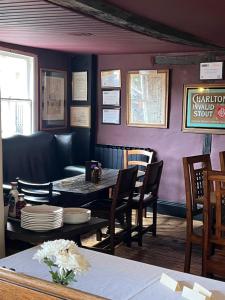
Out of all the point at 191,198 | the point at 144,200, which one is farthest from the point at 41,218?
the point at 144,200

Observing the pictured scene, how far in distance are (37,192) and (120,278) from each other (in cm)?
248

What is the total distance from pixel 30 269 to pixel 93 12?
1965 mm

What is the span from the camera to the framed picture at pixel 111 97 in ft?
19.3

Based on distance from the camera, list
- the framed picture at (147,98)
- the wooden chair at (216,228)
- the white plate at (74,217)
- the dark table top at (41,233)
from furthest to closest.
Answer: the framed picture at (147,98)
the wooden chair at (216,228)
the white plate at (74,217)
the dark table top at (41,233)

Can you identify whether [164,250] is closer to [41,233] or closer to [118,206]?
[118,206]

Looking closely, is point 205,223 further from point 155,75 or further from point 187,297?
point 155,75

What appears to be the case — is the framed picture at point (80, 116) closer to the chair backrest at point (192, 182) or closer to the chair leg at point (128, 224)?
the chair leg at point (128, 224)

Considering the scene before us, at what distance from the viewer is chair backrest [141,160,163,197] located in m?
4.05

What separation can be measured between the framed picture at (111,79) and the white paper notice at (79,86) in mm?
275

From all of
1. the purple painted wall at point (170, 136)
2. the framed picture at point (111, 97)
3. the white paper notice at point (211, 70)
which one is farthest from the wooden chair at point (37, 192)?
the white paper notice at point (211, 70)

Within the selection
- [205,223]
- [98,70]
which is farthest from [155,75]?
[205,223]

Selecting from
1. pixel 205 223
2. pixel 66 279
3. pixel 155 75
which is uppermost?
pixel 155 75

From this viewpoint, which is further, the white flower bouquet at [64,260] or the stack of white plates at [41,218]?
the stack of white plates at [41,218]

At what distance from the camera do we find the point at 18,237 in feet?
7.04
